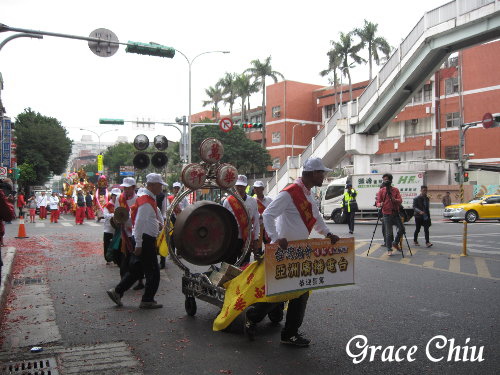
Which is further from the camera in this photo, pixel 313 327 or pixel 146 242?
pixel 146 242

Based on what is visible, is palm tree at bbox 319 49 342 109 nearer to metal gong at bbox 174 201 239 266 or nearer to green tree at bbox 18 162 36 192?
green tree at bbox 18 162 36 192

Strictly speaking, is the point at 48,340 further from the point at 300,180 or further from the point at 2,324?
the point at 300,180

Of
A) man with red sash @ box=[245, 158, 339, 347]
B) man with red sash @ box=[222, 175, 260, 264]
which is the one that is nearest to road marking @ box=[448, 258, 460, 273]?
man with red sash @ box=[222, 175, 260, 264]

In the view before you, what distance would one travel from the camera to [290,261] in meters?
4.73

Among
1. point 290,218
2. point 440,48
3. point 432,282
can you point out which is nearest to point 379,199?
point 432,282

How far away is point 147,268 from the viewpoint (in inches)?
254

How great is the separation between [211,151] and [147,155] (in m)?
6.29

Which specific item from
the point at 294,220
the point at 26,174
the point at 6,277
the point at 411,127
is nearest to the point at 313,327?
the point at 294,220

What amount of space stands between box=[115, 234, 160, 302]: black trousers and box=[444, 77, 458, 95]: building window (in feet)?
145

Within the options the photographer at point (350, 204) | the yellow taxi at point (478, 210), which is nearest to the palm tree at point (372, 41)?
the yellow taxi at point (478, 210)

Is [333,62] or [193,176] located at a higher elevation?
[333,62]

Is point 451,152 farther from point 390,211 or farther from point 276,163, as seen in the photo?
point 390,211

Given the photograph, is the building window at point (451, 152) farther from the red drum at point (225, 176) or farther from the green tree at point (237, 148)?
the red drum at point (225, 176)

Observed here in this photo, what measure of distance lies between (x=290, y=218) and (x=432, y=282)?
4305 millimetres
